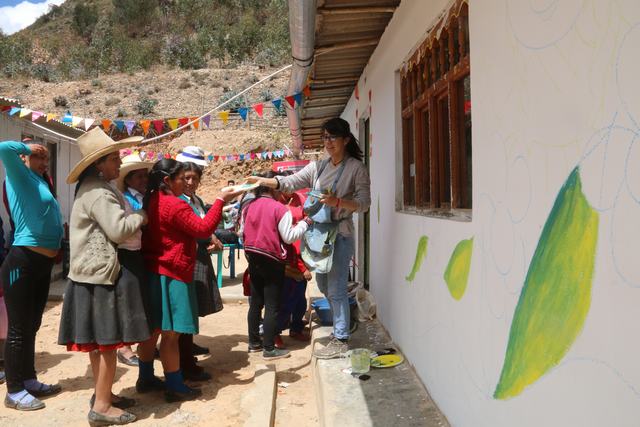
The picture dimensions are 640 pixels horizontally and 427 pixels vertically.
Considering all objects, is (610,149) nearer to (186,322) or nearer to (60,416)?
(186,322)

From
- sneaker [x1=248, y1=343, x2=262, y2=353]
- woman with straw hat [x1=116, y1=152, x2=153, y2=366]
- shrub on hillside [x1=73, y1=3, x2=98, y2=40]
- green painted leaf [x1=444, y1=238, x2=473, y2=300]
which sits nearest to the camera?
green painted leaf [x1=444, y1=238, x2=473, y2=300]

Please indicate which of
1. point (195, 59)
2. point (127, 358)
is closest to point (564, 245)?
point (127, 358)

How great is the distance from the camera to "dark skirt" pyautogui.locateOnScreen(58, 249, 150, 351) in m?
2.96

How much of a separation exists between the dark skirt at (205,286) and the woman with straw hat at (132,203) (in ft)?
1.80

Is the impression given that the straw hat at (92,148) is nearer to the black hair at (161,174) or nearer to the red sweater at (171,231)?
the black hair at (161,174)

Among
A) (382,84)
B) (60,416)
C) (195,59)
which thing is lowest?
(60,416)

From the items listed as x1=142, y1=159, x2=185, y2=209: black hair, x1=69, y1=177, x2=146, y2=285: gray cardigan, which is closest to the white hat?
x1=142, y1=159, x2=185, y2=209: black hair

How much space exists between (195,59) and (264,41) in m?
6.84

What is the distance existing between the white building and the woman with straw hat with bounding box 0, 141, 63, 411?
8.87 feet

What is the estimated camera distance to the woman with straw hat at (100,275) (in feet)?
9.68

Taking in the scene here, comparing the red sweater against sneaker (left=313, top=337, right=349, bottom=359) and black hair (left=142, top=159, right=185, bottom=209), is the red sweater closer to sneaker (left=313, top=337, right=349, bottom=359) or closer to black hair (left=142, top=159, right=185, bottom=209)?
black hair (left=142, top=159, right=185, bottom=209)

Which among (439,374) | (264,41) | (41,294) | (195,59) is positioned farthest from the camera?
(264,41)

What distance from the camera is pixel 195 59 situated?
41812mm

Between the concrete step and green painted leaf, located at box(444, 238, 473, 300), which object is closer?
green painted leaf, located at box(444, 238, 473, 300)
